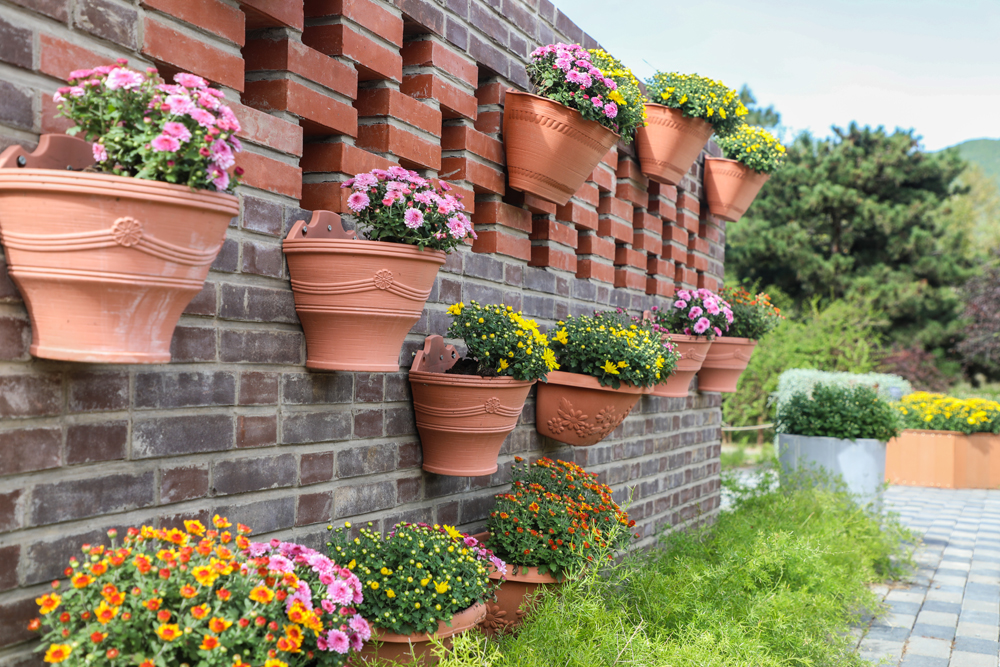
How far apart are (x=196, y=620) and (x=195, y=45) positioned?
1.22 meters

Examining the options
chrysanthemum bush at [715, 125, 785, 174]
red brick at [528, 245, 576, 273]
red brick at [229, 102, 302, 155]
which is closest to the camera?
red brick at [229, 102, 302, 155]

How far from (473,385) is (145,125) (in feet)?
4.25

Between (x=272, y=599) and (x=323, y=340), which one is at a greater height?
(x=323, y=340)

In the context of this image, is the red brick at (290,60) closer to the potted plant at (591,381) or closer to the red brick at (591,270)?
the potted plant at (591,381)

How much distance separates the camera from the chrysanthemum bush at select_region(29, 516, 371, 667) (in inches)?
48.4

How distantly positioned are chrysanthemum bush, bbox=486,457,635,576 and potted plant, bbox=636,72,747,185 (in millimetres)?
1835

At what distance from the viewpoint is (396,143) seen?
2.29 meters

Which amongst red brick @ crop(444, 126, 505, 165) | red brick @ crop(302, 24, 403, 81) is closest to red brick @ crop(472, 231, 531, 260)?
red brick @ crop(444, 126, 505, 165)

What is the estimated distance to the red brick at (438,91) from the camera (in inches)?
96.8

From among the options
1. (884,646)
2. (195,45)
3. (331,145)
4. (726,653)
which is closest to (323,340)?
(331,145)

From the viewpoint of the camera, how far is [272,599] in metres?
1.36

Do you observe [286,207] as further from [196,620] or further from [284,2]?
[196,620]

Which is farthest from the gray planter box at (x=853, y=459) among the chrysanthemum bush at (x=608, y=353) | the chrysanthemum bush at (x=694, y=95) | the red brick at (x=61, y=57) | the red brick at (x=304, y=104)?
the red brick at (x=61, y=57)

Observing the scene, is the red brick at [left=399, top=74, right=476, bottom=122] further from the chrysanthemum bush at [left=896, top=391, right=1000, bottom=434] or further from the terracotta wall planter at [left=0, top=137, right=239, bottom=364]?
the chrysanthemum bush at [left=896, top=391, right=1000, bottom=434]
